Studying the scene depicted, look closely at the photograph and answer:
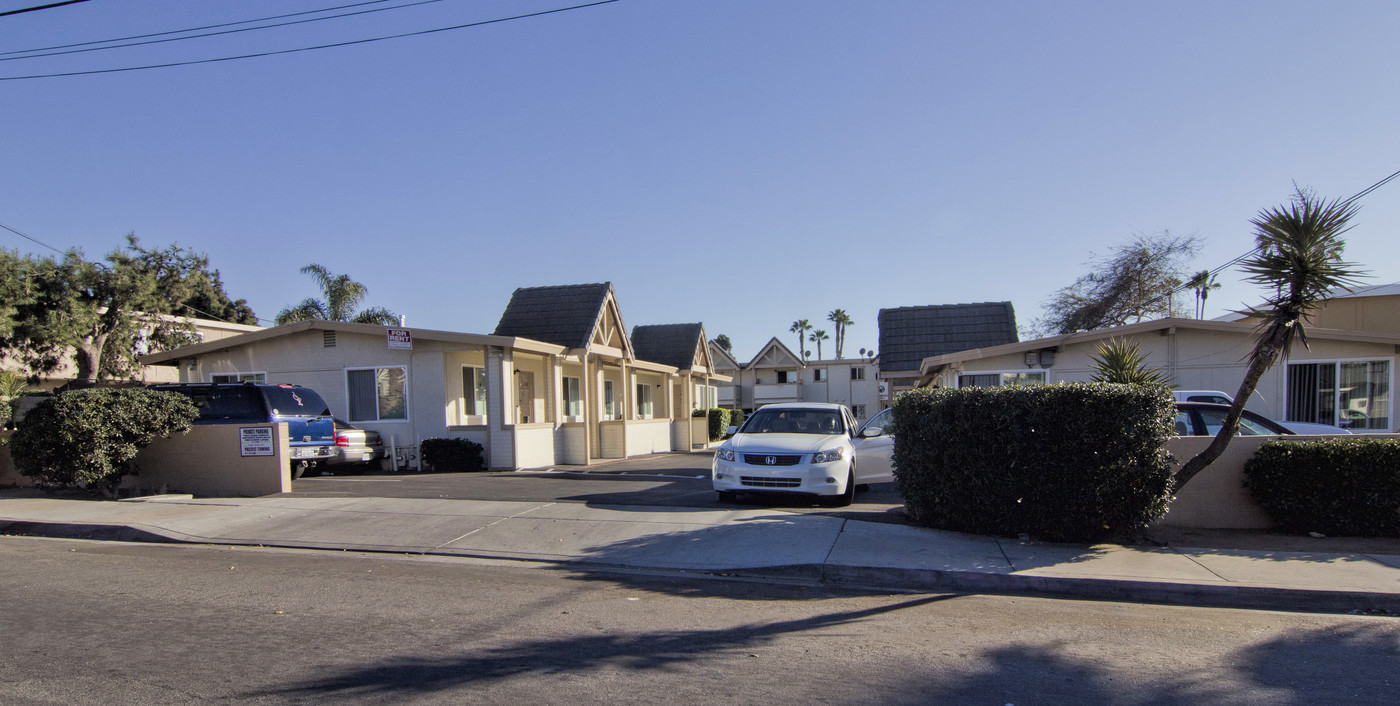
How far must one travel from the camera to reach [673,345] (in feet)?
105

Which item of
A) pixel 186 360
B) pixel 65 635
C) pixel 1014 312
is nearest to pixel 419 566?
pixel 65 635

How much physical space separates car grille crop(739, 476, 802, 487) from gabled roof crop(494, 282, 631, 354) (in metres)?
10.0

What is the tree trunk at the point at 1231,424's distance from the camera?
8.06m

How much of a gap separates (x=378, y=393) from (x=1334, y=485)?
649 inches

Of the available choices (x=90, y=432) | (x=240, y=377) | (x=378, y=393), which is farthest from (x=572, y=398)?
(x=90, y=432)

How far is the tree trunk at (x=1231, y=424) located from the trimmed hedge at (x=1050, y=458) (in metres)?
0.62

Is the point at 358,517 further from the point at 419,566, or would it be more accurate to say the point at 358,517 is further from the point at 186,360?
the point at 186,360

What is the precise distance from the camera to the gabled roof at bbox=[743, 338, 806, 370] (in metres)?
55.8

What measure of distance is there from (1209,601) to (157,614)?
819 centimetres

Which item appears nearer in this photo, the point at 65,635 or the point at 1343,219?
the point at 65,635

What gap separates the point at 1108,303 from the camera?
3306 centimetres

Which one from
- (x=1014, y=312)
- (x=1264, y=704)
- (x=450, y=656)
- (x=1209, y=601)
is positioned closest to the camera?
(x=1264, y=704)

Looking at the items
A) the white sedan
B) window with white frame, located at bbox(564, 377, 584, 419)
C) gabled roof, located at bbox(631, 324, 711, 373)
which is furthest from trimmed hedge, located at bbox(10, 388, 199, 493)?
gabled roof, located at bbox(631, 324, 711, 373)

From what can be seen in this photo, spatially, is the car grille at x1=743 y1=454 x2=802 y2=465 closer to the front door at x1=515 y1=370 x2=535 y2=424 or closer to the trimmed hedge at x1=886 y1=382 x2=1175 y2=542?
the trimmed hedge at x1=886 y1=382 x2=1175 y2=542
